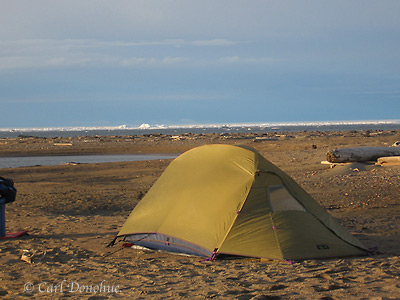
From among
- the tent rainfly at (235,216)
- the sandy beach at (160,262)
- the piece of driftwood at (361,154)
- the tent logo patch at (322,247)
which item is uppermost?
the piece of driftwood at (361,154)

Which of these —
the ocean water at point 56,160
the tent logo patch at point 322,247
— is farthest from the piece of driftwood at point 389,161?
the ocean water at point 56,160

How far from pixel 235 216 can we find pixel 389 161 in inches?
525

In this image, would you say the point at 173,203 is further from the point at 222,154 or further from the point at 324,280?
the point at 324,280

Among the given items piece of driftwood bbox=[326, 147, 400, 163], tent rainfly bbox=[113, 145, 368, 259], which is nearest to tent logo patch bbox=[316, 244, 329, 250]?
tent rainfly bbox=[113, 145, 368, 259]

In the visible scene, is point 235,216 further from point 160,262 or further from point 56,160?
point 56,160

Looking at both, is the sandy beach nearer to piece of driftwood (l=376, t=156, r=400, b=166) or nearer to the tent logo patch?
the tent logo patch

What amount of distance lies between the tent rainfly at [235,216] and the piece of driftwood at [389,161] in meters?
11.6

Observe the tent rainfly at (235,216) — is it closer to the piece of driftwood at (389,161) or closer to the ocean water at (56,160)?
the piece of driftwood at (389,161)

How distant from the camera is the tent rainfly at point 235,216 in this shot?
322 inches

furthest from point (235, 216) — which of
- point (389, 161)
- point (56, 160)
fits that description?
point (56, 160)

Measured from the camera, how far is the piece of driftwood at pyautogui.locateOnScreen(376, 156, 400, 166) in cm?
1927

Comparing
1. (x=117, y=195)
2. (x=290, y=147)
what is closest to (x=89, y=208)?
(x=117, y=195)

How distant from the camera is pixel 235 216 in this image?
328 inches

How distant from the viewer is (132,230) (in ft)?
30.9
